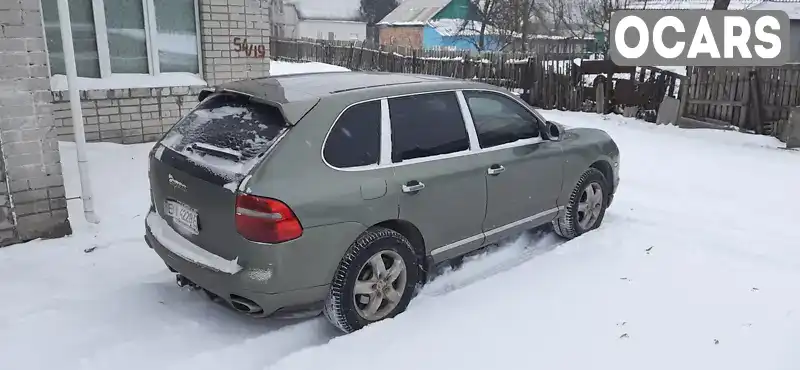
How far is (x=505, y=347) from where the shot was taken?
3473 millimetres

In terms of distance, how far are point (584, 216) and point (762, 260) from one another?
1430 mm

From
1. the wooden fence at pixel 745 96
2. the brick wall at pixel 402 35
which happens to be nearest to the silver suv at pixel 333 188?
the wooden fence at pixel 745 96

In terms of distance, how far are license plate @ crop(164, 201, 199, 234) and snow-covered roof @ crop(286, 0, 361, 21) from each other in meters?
50.9

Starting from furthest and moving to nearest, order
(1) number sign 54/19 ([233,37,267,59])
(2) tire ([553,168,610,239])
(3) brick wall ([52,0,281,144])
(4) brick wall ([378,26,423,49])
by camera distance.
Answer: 1. (4) brick wall ([378,26,423,49])
2. (1) number sign 54/19 ([233,37,267,59])
3. (3) brick wall ([52,0,281,144])
4. (2) tire ([553,168,610,239])

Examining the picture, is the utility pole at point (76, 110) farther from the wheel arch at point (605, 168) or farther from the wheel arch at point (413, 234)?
the wheel arch at point (605, 168)

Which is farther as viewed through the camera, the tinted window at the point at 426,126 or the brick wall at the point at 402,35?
the brick wall at the point at 402,35

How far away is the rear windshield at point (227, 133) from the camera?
327 cm

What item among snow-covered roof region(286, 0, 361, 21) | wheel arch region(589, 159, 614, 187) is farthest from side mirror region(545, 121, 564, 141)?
snow-covered roof region(286, 0, 361, 21)

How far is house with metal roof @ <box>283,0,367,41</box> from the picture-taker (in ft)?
169

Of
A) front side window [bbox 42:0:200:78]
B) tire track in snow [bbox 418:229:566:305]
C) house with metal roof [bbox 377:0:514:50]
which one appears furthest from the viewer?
house with metal roof [bbox 377:0:514:50]

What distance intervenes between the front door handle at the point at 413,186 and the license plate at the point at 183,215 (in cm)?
126

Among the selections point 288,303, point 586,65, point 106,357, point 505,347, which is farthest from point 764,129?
point 106,357

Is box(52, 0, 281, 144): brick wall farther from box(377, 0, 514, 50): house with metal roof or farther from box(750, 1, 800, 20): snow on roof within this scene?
box(377, 0, 514, 50): house with metal roof

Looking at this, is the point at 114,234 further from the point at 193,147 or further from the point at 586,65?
the point at 586,65
